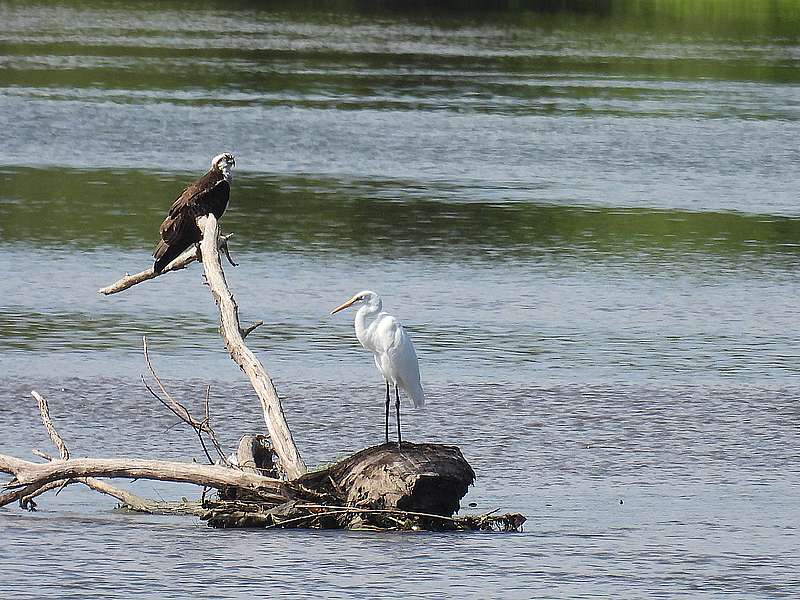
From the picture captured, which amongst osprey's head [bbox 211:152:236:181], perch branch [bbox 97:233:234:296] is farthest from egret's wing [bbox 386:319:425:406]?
osprey's head [bbox 211:152:236:181]

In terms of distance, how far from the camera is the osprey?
12023 millimetres

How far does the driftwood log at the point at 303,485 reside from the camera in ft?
33.4

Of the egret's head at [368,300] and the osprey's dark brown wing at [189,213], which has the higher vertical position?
the osprey's dark brown wing at [189,213]

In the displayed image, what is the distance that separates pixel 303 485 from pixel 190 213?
2.43 m

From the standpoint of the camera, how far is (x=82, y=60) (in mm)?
46906

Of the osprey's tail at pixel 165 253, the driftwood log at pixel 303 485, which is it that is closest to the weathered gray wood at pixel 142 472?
the driftwood log at pixel 303 485

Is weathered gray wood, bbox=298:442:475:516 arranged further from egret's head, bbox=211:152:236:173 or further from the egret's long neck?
egret's head, bbox=211:152:236:173

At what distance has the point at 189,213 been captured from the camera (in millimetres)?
12047

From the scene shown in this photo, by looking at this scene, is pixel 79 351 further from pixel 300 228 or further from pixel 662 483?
pixel 300 228

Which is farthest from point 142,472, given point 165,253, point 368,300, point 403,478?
point 165,253

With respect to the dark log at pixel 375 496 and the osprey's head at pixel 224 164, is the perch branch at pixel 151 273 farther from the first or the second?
the dark log at pixel 375 496

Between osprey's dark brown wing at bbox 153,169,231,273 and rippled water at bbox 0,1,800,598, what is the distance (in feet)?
4.12

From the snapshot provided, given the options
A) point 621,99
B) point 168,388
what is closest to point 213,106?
point 621,99

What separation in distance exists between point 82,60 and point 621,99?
45.6 ft
